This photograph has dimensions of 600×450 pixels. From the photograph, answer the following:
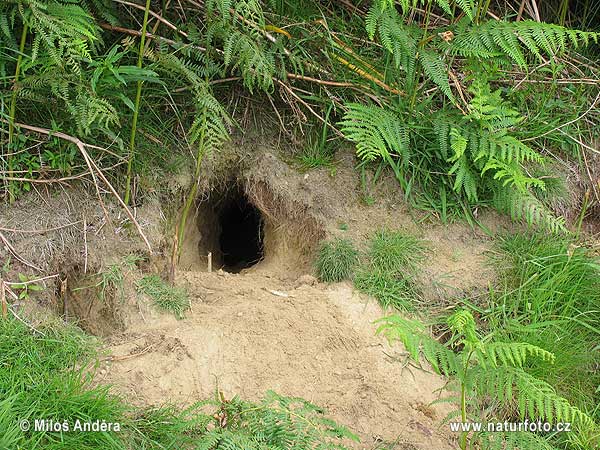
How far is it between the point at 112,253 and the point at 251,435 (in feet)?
4.90

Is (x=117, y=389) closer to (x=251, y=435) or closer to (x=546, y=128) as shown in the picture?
(x=251, y=435)

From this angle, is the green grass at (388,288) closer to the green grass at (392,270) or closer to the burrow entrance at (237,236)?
the green grass at (392,270)

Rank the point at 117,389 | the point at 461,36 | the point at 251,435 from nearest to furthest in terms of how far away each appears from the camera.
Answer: the point at 251,435, the point at 117,389, the point at 461,36

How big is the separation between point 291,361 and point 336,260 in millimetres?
723

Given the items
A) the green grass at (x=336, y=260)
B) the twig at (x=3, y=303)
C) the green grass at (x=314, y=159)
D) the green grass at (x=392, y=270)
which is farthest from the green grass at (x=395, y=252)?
the twig at (x=3, y=303)

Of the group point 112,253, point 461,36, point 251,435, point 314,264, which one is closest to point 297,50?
point 461,36

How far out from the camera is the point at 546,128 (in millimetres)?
4512

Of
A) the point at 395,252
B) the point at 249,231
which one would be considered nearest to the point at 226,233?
the point at 249,231

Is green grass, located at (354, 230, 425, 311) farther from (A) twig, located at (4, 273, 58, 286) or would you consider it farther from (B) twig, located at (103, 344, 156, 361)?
(A) twig, located at (4, 273, 58, 286)

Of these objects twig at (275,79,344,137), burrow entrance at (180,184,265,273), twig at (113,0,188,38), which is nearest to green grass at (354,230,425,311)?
twig at (275,79,344,137)

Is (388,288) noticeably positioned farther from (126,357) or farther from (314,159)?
(126,357)

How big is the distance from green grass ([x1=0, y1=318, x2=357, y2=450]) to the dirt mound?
15cm

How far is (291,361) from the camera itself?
3.48 metres

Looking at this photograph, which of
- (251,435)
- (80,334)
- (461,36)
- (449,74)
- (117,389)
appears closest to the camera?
(251,435)
